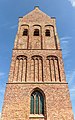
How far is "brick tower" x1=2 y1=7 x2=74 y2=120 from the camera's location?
1492 centimetres

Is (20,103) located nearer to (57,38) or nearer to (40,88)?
(40,88)

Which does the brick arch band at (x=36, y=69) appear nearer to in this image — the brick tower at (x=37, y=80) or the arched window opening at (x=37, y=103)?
the brick tower at (x=37, y=80)

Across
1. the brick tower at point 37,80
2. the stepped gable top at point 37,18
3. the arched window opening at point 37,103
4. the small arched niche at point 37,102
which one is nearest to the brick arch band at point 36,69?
the brick tower at point 37,80

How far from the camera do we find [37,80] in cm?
1728

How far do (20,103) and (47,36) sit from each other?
10.0 m

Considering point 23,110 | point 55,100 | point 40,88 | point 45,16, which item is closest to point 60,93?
point 55,100

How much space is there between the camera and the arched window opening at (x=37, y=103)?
15.4 meters

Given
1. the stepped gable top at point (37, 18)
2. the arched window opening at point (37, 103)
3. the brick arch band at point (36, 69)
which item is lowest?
the arched window opening at point (37, 103)

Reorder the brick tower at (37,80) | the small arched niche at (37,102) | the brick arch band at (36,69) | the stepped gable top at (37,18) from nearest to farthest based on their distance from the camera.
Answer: the brick tower at (37,80) → the small arched niche at (37,102) → the brick arch band at (36,69) → the stepped gable top at (37,18)

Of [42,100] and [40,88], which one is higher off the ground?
[40,88]

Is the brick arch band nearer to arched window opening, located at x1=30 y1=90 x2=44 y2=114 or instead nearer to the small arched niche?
the small arched niche

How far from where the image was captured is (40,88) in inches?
645

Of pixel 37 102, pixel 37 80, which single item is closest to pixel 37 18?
pixel 37 80

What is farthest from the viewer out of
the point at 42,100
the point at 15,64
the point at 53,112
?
the point at 15,64
